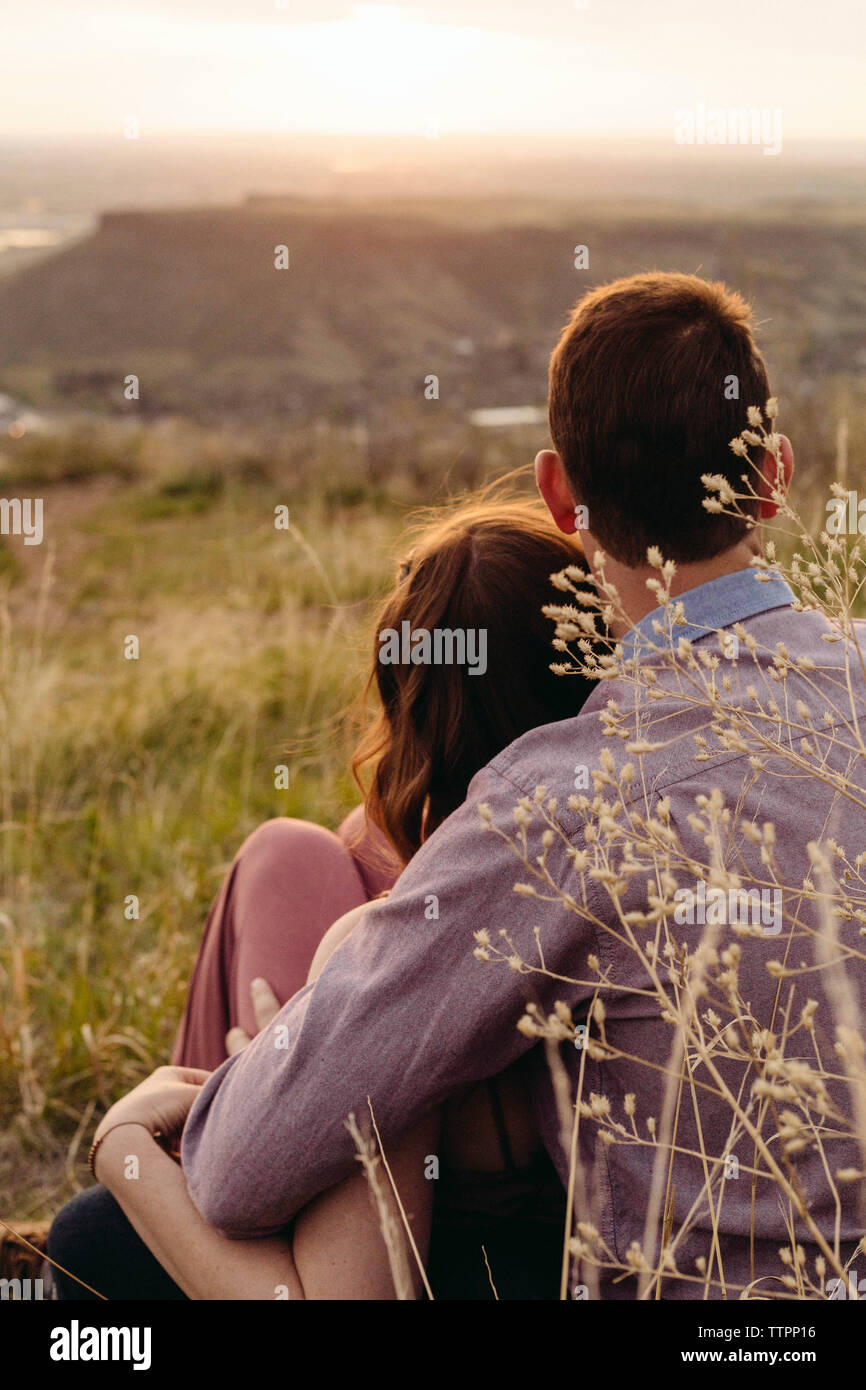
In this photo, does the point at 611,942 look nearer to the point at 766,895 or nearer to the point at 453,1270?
the point at 766,895

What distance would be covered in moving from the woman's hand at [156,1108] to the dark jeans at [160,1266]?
0.43 feet

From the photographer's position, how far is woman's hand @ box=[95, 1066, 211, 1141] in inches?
53.8

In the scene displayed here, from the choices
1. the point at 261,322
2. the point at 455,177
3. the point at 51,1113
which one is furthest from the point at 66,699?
the point at 455,177

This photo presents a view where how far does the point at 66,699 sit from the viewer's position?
446 centimetres

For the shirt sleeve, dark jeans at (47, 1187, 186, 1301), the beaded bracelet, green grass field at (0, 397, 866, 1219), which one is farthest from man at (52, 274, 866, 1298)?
green grass field at (0, 397, 866, 1219)

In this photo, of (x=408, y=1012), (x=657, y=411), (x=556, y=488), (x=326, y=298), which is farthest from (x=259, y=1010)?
(x=326, y=298)

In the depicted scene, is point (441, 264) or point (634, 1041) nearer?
point (634, 1041)

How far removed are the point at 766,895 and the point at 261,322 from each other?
3411cm

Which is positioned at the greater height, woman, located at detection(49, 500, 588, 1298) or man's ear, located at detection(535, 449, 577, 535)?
man's ear, located at detection(535, 449, 577, 535)

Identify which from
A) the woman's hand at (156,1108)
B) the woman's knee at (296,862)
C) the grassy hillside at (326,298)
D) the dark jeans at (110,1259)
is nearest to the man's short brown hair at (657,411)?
the woman's knee at (296,862)

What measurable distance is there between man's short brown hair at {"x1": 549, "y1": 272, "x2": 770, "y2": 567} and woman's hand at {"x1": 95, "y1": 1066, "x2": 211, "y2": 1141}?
86cm

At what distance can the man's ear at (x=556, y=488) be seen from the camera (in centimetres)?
130

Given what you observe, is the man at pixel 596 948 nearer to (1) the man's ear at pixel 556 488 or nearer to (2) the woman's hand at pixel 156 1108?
(1) the man's ear at pixel 556 488

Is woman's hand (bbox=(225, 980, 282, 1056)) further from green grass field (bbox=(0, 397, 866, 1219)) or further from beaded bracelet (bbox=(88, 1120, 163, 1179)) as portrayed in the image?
green grass field (bbox=(0, 397, 866, 1219))
